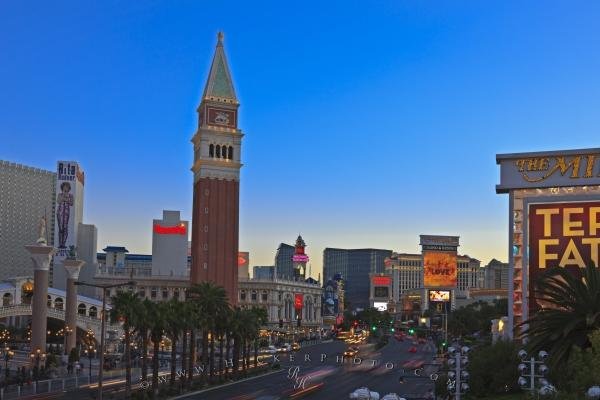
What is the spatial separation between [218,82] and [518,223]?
86826mm

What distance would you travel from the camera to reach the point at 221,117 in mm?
144250

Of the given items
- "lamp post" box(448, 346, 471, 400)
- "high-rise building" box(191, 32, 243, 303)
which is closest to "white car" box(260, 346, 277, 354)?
"high-rise building" box(191, 32, 243, 303)

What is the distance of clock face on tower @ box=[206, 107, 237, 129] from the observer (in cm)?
14325

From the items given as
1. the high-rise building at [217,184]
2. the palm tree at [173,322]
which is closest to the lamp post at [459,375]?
the palm tree at [173,322]

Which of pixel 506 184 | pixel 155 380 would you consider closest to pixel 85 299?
pixel 155 380

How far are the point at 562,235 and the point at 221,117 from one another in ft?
286

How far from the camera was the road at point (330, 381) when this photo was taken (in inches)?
2650

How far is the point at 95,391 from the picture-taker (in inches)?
2618

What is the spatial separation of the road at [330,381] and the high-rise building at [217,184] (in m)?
25.5

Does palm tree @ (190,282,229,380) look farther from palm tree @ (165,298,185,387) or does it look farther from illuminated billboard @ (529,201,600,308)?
illuminated billboard @ (529,201,600,308)

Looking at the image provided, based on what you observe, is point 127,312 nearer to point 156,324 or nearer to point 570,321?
point 156,324

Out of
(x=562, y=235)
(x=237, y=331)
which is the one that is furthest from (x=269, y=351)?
(x=562, y=235)

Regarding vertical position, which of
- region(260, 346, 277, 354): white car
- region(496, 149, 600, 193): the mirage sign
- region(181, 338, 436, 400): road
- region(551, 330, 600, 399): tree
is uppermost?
region(496, 149, 600, 193): the mirage sign

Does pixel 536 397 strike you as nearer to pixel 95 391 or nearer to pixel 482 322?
pixel 95 391
